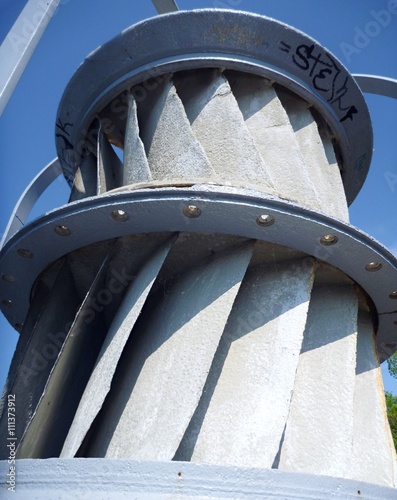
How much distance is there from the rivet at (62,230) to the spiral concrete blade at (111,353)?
1.84 feet

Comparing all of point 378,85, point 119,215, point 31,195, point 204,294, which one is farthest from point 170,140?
point 378,85

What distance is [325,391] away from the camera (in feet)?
11.5

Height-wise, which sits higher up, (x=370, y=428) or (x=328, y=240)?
(x=328, y=240)

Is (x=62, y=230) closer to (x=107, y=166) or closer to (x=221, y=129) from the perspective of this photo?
(x=107, y=166)

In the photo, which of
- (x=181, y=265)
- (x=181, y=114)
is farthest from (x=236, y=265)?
(x=181, y=114)

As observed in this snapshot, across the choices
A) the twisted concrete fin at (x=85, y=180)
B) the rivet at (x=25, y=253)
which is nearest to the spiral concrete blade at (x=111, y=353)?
the rivet at (x=25, y=253)

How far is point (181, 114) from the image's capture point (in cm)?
435

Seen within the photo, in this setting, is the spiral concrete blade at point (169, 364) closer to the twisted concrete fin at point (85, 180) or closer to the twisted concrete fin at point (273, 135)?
the twisted concrete fin at point (273, 135)

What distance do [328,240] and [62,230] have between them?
177 centimetres

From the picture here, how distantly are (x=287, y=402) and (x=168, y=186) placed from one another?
5.16 ft

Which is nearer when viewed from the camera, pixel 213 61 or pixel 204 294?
pixel 204 294

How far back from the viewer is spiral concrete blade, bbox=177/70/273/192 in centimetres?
406

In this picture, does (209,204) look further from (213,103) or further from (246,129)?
→ (213,103)

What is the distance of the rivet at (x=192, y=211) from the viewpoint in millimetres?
3414
